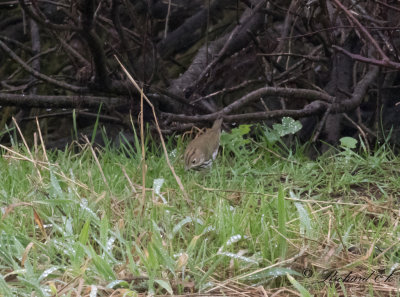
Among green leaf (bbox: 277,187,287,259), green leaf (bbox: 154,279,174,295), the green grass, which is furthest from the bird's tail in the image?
green leaf (bbox: 154,279,174,295)

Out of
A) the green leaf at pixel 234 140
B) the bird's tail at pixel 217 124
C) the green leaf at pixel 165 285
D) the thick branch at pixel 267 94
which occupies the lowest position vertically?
the green leaf at pixel 234 140

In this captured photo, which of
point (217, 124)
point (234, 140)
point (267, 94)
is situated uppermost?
point (267, 94)

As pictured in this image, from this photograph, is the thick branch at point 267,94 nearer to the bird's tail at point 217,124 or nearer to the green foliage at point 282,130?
the bird's tail at point 217,124

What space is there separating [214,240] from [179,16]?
4.48m

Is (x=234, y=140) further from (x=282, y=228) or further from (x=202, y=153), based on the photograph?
(x=282, y=228)

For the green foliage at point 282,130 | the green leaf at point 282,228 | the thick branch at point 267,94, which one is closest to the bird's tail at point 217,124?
the thick branch at point 267,94

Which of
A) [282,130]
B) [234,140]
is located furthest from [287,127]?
[234,140]

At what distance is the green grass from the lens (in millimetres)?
2693

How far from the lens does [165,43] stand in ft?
21.4

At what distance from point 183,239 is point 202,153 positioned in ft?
3.78

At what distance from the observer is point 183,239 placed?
318 centimetres

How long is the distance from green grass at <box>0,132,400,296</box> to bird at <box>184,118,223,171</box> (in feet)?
0.63

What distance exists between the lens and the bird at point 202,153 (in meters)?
4.30

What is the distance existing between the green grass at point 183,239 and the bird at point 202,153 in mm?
193
